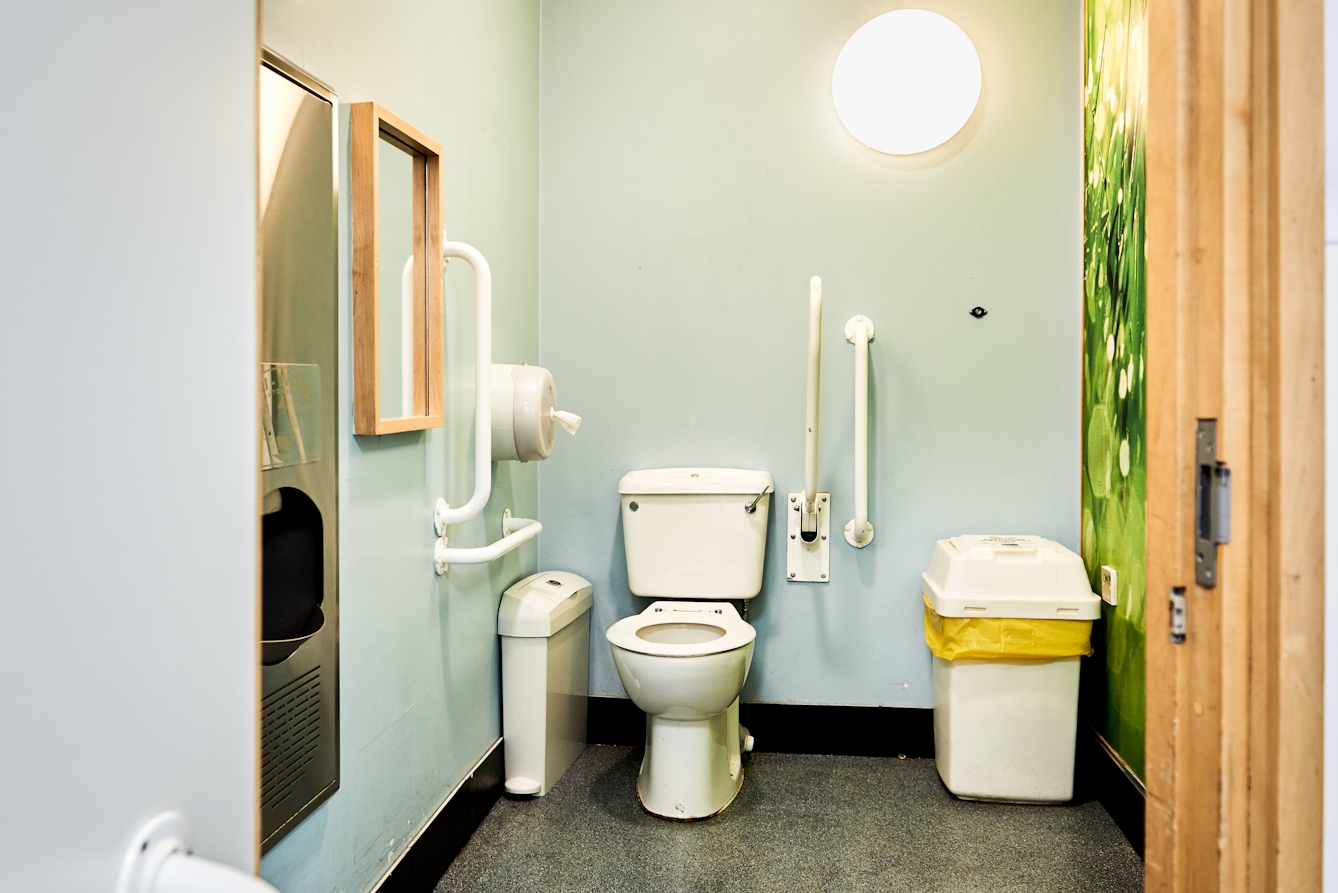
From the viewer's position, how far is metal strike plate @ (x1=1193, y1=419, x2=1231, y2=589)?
636 mm

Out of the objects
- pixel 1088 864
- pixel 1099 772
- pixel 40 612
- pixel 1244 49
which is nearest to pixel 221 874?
pixel 40 612

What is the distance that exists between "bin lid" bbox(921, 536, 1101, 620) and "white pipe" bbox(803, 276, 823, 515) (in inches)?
16.3

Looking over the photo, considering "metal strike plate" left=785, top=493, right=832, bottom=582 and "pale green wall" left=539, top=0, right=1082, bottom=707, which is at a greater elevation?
"pale green wall" left=539, top=0, right=1082, bottom=707

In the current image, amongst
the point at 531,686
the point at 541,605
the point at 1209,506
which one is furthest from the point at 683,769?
the point at 1209,506

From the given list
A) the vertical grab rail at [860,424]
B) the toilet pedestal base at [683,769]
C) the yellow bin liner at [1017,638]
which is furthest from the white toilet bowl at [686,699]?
the yellow bin liner at [1017,638]

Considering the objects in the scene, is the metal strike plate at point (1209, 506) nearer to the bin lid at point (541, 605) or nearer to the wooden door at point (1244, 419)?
the wooden door at point (1244, 419)

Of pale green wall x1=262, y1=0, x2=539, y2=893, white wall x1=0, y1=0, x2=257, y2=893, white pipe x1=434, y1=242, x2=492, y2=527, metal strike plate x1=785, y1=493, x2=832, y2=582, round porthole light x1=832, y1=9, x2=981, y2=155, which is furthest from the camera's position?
metal strike plate x1=785, y1=493, x2=832, y2=582

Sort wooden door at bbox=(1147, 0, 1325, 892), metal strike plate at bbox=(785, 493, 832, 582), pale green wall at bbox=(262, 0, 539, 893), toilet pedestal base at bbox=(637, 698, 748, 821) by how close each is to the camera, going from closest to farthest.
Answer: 1. wooden door at bbox=(1147, 0, 1325, 892)
2. pale green wall at bbox=(262, 0, 539, 893)
3. toilet pedestal base at bbox=(637, 698, 748, 821)
4. metal strike plate at bbox=(785, 493, 832, 582)

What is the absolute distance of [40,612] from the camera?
0.36 metres

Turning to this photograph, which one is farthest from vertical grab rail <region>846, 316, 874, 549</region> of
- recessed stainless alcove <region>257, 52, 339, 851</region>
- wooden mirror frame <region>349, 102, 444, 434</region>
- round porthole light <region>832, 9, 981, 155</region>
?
recessed stainless alcove <region>257, 52, 339, 851</region>

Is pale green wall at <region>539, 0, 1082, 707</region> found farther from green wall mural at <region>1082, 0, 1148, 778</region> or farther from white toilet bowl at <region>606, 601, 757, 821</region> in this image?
white toilet bowl at <region>606, 601, 757, 821</region>

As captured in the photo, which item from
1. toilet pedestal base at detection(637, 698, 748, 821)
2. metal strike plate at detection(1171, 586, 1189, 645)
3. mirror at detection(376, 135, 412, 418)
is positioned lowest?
toilet pedestal base at detection(637, 698, 748, 821)

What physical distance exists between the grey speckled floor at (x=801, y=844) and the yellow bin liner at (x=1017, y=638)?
1.32 ft

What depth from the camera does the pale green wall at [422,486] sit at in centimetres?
135
